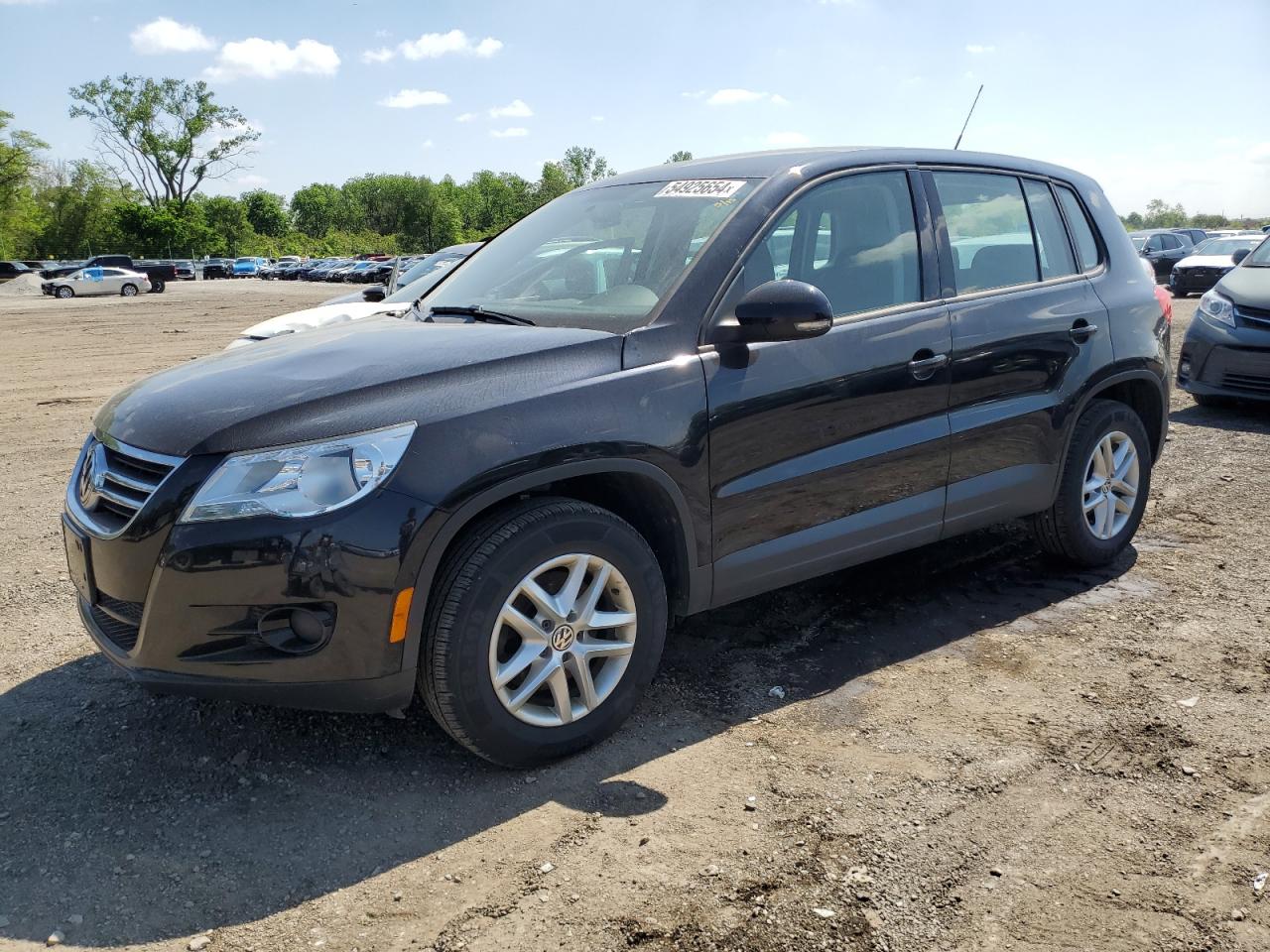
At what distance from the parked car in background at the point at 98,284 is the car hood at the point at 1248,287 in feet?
148

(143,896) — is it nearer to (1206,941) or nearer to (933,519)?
(1206,941)

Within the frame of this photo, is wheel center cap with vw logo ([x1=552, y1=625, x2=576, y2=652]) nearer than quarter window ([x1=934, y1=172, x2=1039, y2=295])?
Yes

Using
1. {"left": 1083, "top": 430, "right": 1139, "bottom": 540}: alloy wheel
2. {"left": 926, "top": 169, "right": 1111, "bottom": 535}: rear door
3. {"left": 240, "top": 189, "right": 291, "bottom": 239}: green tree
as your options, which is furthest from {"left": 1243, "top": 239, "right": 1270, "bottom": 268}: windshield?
{"left": 240, "top": 189, "right": 291, "bottom": 239}: green tree

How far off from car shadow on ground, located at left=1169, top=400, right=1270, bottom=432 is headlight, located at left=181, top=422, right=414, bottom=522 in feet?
24.9

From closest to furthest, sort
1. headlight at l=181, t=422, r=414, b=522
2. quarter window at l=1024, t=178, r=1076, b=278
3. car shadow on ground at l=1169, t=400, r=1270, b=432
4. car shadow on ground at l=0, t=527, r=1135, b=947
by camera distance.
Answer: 1. car shadow on ground at l=0, t=527, r=1135, b=947
2. headlight at l=181, t=422, r=414, b=522
3. quarter window at l=1024, t=178, r=1076, b=278
4. car shadow on ground at l=1169, t=400, r=1270, b=432

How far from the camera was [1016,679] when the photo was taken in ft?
12.7

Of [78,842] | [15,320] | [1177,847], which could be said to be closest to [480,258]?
[78,842]

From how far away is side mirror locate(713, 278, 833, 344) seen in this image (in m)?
3.35

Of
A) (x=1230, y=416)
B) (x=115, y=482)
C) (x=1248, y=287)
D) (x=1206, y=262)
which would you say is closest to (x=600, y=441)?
(x=115, y=482)

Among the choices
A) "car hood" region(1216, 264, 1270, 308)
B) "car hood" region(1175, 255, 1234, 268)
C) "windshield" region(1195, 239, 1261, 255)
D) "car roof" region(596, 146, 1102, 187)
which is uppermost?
"windshield" region(1195, 239, 1261, 255)

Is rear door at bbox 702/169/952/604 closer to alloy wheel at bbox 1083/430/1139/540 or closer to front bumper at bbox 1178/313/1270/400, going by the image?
alloy wheel at bbox 1083/430/1139/540

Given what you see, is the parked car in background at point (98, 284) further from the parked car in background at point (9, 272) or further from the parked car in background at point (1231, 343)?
the parked car in background at point (1231, 343)

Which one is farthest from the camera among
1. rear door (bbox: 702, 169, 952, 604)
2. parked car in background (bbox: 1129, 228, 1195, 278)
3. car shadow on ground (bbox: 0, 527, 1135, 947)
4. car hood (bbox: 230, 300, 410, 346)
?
parked car in background (bbox: 1129, 228, 1195, 278)

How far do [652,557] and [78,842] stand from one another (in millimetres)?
1773
